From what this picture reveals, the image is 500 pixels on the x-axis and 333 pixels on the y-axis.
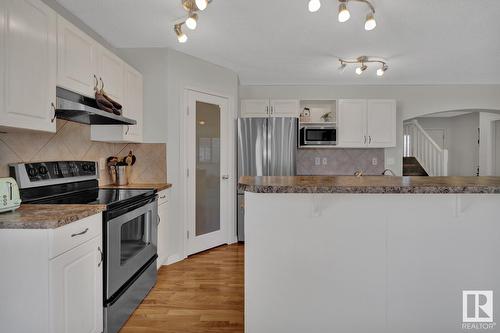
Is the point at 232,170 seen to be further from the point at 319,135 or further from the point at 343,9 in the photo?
the point at 343,9

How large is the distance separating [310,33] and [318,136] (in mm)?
1755

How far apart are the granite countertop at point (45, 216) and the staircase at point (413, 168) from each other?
17.9 feet

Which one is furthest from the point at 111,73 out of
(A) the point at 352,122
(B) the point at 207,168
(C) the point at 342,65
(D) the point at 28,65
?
(A) the point at 352,122

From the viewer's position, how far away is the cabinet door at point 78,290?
1327 mm

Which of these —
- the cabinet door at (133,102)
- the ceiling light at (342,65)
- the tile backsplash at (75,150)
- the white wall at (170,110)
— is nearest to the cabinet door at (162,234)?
the white wall at (170,110)

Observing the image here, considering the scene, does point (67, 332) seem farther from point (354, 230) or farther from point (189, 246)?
point (189, 246)

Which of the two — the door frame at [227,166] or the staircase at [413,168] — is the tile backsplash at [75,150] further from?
the staircase at [413,168]

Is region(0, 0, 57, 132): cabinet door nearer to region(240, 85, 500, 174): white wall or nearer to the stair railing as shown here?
region(240, 85, 500, 174): white wall

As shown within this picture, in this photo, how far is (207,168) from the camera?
3.61 metres

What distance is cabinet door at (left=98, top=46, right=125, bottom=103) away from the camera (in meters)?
2.40

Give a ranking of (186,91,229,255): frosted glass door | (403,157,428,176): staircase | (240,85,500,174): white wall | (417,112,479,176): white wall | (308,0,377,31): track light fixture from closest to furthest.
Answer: (308,0,377,31): track light fixture
(186,91,229,255): frosted glass door
(240,85,500,174): white wall
(403,157,428,176): staircase
(417,112,479,176): white wall

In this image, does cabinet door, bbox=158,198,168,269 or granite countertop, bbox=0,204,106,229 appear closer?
granite countertop, bbox=0,204,106,229

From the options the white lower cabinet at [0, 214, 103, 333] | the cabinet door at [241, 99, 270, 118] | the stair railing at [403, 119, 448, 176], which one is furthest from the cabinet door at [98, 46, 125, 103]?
the stair railing at [403, 119, 448, 176]

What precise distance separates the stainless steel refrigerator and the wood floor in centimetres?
115
